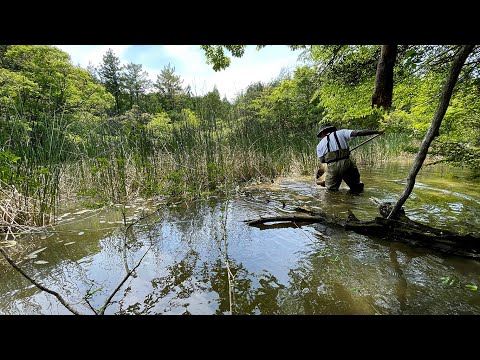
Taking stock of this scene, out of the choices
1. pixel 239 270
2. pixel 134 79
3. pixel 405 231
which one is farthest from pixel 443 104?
pixel 134 79

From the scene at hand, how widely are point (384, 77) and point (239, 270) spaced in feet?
6.80

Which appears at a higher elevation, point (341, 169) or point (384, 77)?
point (384, 77)

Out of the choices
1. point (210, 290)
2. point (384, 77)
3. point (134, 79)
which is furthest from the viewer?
point (134, 79)

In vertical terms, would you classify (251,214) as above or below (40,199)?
below

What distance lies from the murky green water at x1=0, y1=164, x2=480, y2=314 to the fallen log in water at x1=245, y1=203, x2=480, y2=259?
75mm

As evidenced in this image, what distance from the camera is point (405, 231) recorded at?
267 cm

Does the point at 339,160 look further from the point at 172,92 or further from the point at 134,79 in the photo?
the point at 134,79

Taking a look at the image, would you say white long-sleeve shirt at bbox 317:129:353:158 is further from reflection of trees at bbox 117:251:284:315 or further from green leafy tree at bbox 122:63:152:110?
green leafy tree at bbox 122:63:152:110

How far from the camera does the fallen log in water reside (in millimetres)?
2346

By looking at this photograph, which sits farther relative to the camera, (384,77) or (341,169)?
(341,169)
